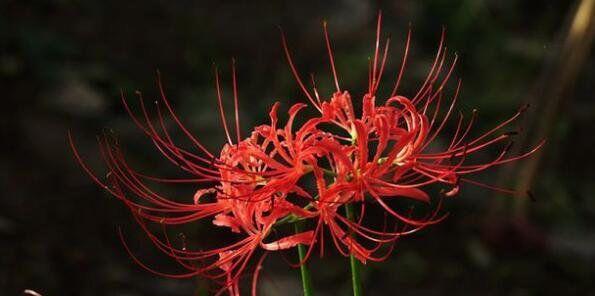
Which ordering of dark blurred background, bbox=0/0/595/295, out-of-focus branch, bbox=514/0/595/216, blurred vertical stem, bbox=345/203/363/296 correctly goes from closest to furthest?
1. blurred vertical stem, bbox=345/203/363/296
2. out-of-focus branch, bbox=514/0/595/216
3. dark blurred background, bbox=0/0/595/295

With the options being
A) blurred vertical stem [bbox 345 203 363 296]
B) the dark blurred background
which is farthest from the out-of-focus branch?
blurred vertical stem [bbox 345 203 363 296]

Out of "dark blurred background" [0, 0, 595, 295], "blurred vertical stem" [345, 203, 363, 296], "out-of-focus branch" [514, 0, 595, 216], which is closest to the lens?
"blurred vertical stem" [345, 203, 363, 296]

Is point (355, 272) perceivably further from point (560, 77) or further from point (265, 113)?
point (265, 113)

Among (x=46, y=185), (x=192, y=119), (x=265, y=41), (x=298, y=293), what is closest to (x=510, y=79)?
(x=265, y=41)

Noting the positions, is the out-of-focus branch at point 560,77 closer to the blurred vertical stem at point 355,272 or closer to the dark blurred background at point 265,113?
the dark blurred background at point 265,113

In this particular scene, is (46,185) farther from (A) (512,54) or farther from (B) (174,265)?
(A) (512,54)

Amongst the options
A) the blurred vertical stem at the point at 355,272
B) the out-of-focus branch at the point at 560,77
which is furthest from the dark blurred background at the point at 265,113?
the blurred vertical stem at the point at 355,272

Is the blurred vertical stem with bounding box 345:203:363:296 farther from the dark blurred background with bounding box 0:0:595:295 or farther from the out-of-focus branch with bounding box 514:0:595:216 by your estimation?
the out-of-focus branch with bounding box 514:0:595:216
